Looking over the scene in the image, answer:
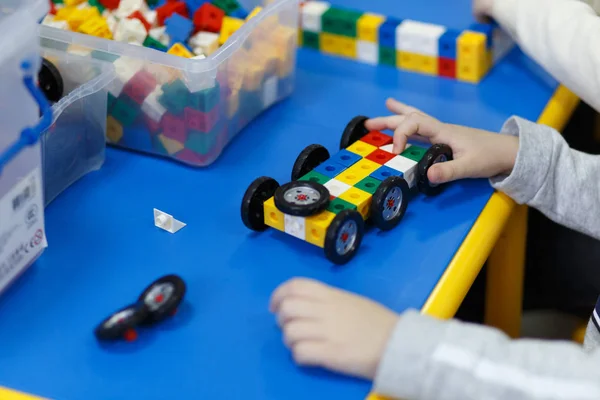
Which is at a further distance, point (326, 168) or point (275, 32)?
point (275, 32)

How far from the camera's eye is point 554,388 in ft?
1.82

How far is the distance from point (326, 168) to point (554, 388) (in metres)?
0.31

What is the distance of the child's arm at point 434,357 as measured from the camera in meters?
0.56

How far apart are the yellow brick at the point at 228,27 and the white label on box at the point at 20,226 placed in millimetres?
329

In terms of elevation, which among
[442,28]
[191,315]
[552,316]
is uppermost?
[442,28]

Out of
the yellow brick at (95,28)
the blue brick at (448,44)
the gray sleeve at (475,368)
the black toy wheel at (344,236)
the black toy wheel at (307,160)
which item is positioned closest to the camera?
the gray sleeve at (475,368)

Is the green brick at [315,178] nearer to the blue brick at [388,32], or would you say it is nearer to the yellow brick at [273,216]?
the yellow brick at [273,216]

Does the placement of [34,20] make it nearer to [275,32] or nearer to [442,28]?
[275,32]

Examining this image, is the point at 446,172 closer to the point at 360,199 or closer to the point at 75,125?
the point at 360,199

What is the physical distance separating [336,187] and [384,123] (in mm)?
144

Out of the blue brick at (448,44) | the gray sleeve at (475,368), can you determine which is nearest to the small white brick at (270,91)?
the blue brick at (448,44)

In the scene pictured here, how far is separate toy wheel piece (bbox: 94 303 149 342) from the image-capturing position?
606mm

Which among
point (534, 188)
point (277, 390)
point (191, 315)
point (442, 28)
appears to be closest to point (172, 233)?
point (191, 315)

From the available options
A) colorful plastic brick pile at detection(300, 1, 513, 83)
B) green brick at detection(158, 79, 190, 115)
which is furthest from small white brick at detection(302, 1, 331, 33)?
green brick at detection(158, 79, 190, 115)
